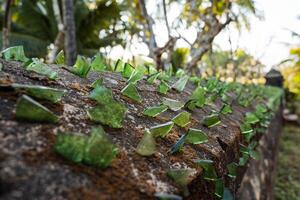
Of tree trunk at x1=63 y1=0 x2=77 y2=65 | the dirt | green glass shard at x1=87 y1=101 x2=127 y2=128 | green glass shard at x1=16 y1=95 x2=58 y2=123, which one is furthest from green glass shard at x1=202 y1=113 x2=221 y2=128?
tree trunk at x1=63 y1=0 x2=77 y2=65

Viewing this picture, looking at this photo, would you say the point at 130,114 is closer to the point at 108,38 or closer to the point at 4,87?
the point at 4,87

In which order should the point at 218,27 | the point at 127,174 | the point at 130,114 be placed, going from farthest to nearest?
the point at 218,27, the point at 130,114, the point at 127,174

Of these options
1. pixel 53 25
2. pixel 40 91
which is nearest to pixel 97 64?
pixel 40 91

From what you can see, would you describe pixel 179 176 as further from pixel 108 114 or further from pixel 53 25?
pixel 53 25

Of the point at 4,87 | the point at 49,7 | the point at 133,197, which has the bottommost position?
the point at 133,197

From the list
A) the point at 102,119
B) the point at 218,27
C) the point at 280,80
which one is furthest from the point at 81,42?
the point at 102,119
